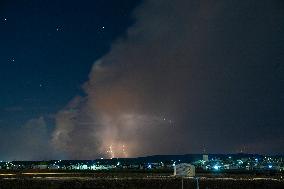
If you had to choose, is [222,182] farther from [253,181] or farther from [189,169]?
[189,169]

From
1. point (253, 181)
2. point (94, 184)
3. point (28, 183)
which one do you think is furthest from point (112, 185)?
point (253, 181)

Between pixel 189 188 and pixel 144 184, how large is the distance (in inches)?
407

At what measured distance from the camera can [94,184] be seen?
7956 centimetres

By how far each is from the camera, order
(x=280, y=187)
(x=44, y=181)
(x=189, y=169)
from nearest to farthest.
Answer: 1. (x=189, y=169)
2. (x=280, y=187)
3. (x=44, y=181)

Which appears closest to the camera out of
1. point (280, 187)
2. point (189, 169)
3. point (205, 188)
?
point (189, 169)

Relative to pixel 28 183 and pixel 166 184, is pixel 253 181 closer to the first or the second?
pixel 166 184

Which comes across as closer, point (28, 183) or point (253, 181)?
point (28, 183)

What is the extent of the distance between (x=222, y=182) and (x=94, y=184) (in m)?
22.5

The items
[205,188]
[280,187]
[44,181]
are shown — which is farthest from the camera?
[44,181]

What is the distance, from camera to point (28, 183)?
268 ft

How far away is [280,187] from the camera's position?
76812mm

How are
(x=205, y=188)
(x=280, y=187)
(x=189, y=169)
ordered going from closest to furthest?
(x=189, y=169) → (x=205, y=188) → (x=280, y=187)

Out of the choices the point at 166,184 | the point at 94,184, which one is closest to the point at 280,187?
the point at 166,184

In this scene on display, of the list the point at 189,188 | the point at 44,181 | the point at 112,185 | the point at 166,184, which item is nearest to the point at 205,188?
the point at 189,188
